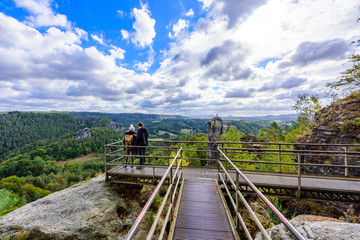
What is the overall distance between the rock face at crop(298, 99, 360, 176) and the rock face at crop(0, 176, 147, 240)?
36.4 feet

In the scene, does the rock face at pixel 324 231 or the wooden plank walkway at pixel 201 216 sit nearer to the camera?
the rock face at pixel 324 231

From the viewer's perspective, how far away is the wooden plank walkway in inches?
127

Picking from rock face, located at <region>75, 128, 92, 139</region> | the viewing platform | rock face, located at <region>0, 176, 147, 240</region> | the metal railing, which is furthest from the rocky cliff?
rock face, located at <region>75, 128, 92, 139</region>

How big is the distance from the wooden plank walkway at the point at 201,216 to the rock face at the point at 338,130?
7.90m

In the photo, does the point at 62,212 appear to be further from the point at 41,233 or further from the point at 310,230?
the point at 310,230

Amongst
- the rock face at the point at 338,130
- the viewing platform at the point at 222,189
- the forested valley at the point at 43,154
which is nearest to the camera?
the viewing platform at the point at 222,189

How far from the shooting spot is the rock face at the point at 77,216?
4398 mm

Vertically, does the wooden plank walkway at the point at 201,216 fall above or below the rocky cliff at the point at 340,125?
below

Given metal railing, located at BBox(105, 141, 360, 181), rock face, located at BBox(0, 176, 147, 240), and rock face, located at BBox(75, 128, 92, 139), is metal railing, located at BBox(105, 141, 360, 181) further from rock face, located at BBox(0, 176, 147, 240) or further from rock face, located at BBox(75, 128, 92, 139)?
rock face, located at BBox(75, 128, 92, 139)

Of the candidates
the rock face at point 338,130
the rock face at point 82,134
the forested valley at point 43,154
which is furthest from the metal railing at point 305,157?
the rock face at point 82,134

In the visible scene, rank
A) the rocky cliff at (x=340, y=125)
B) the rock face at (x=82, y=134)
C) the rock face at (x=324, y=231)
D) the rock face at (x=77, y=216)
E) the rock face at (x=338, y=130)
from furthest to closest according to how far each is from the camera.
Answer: the rock face at (x=82, y=134) → the rocky cliff at (x=340, y=125) → the rock face at (x=338, y=130) → the rock face at (x=77, y=216) → the rock face at (x=324, y=231)

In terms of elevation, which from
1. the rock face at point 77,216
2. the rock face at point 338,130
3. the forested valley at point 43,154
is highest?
the rock face at point 338,130

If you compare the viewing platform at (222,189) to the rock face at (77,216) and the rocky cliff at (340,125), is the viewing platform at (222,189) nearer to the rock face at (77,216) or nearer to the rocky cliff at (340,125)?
the rock face at (77,216)

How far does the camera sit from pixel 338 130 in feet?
29.3
